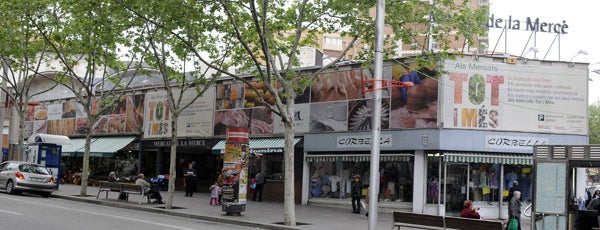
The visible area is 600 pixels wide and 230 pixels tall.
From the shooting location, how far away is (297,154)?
94.0 feet

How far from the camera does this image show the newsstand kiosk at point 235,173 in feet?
69.1

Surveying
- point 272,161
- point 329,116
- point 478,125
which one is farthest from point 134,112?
point 478,125

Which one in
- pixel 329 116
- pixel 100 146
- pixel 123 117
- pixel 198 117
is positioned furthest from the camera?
pixel 100 146

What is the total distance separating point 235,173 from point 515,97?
11.1m

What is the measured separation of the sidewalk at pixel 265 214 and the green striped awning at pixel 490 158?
2276mm

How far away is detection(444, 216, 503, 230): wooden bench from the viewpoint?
46.7 ft

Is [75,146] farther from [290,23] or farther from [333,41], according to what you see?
[333,41]

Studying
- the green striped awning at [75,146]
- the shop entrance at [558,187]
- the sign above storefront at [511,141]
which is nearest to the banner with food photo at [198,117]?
the green striped awning at [75,146]

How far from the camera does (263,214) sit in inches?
884

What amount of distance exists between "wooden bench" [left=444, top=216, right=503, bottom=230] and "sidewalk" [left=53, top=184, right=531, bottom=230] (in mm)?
3895

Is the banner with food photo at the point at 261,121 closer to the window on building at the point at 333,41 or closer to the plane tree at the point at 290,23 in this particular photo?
the plane tree at the point at 290,23

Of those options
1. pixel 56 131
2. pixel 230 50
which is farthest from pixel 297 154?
pixel 56 131

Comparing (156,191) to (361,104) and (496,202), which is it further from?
(496,202)

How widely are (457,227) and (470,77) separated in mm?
10013
